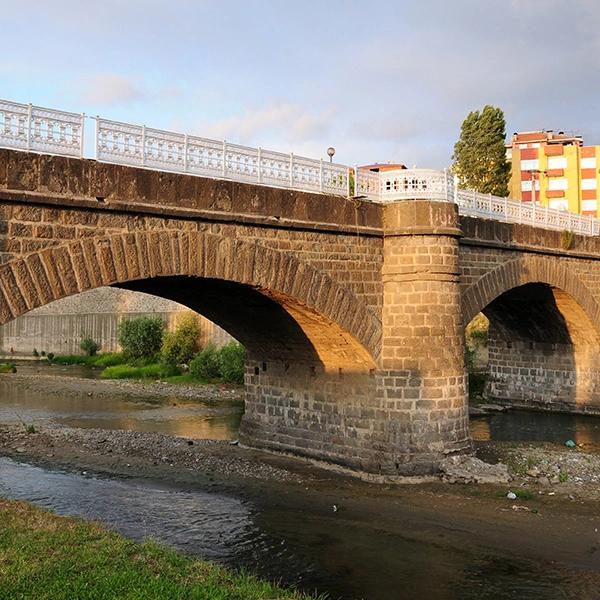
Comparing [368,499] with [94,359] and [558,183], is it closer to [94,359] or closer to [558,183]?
[94,359]

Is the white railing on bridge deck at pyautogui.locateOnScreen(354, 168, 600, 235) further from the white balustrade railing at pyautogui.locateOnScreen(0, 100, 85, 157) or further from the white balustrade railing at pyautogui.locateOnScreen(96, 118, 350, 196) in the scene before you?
the white balustrade railing at pyautogui.locateOnScreen(0, 100, 85, 157)

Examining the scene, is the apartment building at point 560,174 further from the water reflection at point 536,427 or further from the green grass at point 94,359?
the water reflection at point 536,427

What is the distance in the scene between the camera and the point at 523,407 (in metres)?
23.3

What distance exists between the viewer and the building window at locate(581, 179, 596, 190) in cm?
5312

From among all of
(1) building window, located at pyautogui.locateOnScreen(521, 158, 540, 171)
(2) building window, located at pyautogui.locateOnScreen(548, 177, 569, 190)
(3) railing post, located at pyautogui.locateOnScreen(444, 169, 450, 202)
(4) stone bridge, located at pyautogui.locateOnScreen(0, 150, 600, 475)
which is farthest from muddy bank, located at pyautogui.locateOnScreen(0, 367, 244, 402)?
(2) building window, located at pyautogui.locateOnScreen(548, 177, 569, 190)

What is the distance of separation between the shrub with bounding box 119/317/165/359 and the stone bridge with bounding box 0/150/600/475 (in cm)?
2056

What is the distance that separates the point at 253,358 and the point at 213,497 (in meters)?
3.99

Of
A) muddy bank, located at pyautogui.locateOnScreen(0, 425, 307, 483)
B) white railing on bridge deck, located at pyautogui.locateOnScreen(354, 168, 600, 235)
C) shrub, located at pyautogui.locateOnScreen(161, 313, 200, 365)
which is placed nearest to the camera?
white railing on bridge deck, located at pyautogui.locateOnScreen(354, 168, 600, 235)

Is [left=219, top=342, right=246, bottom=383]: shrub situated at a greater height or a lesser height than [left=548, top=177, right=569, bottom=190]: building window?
lesser

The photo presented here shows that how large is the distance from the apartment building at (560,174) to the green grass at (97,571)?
4979 cm

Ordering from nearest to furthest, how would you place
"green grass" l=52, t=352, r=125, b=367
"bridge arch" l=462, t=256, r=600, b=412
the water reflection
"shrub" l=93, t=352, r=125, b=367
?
the water reflection < "bridge arch" l=462, t=256, r=600, b=412 < "shrub" l=93, t=352, r=125, b=367 < "green grass" l=52, t=352, r=125, b=367

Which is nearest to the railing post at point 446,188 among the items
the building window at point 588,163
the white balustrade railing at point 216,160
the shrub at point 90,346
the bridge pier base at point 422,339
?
the bridge pier base at point 422,339

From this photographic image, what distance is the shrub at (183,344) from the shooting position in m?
33.1

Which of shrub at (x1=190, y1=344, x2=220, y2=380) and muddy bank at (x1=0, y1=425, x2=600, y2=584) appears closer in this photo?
muddy bank at (x1=0, y1=425, x2=600, y2=584)
